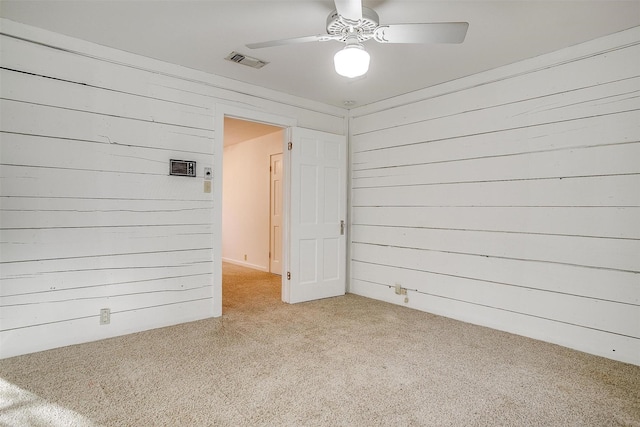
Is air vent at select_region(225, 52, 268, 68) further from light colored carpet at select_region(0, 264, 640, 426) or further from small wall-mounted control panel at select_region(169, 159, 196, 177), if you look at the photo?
light colored carpet at select_region(0, 264, 640, 426)

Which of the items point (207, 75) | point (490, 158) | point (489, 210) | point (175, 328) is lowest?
point (175, 328)

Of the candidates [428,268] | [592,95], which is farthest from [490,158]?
[428,268]

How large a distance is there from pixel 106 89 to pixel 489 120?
3.39 metres

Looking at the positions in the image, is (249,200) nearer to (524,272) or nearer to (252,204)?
(252,204)

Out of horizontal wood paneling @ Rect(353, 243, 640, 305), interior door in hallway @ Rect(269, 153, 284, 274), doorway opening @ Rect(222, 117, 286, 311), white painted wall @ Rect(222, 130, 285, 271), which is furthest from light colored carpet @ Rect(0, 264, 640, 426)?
white painted wall @ Rect(222, 130, 285, 271)

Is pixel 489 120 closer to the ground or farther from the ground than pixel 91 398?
farther from the ground

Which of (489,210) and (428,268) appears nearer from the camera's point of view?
(489,210)

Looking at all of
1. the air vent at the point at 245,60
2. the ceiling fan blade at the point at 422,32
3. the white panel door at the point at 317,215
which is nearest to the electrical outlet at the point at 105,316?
the white panel door at the point at 317,215

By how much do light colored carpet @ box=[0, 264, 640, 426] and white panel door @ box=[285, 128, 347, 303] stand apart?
963 mm

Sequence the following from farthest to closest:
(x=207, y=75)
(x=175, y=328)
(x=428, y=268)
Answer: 1. (x=428, y=268)
2. (x=207, y=75)
3. (x=175, y=328)

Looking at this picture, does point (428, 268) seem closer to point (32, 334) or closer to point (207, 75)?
point (207, 75)

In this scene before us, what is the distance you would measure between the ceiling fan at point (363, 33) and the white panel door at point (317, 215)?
1.95 meters

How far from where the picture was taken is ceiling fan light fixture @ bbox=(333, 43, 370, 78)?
2.12 meters

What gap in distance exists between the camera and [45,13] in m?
2.51
